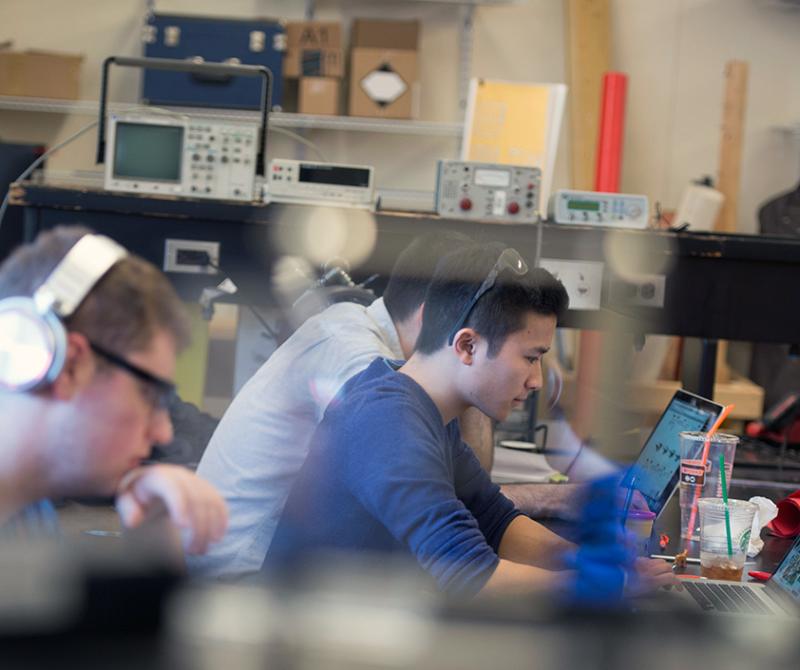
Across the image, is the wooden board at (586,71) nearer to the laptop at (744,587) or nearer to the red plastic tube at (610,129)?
the red plastic tube at (610,129)

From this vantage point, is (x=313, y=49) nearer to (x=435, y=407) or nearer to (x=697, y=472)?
(x=697, y=472)

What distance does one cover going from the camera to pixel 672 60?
4047 mm

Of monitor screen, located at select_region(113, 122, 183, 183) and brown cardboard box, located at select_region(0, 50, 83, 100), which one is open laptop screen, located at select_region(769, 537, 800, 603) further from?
brown cardboard box, located at select_region(0, 50, 83, 100)

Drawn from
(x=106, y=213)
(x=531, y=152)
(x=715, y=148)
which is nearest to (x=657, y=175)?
(x=715, y=148)

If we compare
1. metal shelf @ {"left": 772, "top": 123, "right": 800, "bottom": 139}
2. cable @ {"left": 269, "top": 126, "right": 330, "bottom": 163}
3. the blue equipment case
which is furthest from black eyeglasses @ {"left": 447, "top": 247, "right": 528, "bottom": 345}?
metal shelf @ {"left": 772, "top": 123, "right": 800, "bottom": 139}

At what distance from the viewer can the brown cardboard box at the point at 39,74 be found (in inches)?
145

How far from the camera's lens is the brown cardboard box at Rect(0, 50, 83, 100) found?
3678 mm

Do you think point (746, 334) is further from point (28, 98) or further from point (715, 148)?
point (28, 98)

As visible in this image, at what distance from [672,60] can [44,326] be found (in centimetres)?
393

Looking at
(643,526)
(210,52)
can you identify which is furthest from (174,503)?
(210,52)

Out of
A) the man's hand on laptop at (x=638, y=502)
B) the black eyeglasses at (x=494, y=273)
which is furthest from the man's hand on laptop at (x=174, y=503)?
the man's hand on laptop at (x=638, y=502)

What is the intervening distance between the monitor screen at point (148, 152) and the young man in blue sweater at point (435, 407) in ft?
3.07

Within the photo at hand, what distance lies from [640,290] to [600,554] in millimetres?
1461

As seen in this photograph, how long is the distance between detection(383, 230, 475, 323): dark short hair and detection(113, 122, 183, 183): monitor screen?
696mm
